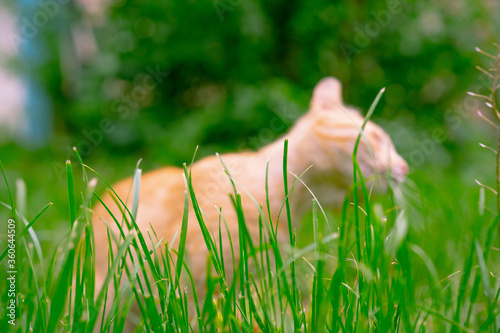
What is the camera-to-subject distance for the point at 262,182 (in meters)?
0.87

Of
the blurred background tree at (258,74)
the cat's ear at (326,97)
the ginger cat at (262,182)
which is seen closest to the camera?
the ginger cat at (262,182)

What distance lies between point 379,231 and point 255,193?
0.34 meters

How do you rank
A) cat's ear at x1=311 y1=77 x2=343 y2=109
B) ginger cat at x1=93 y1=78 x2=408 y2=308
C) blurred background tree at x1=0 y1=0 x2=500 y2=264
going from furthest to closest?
blurred background tree at x1=0 y1=0 x2=500 y2=264 → cat's ear at x1=311 y1=77 x2=343 y2=109 → ginger cat at x1=93 y1=78 x2=408 y2=308

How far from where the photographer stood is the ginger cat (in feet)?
2.75

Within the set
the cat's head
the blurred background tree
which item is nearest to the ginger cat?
the cat's head

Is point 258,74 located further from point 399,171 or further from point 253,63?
point 399,171

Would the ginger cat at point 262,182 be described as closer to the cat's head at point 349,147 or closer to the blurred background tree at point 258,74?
the cat's head at point 349,147

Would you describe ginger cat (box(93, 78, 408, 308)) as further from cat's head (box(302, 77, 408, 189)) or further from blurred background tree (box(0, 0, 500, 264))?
blurred background tree (box(0, 0, 500, 264))

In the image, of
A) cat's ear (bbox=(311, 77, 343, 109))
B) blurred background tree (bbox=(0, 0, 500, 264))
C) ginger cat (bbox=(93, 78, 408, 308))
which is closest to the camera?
ginger cat (bbox=(93, 78, 408, 308))

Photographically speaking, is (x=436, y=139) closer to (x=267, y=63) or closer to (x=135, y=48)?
(x=267, y=63)

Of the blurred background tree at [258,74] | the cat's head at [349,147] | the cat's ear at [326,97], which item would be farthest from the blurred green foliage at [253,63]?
the cat's head at [349,147]

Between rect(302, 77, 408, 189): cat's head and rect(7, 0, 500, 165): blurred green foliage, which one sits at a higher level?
rect(7, 0, 500, 165): blurred green foliage

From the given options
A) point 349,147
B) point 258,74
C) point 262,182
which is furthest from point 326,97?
point 258,74

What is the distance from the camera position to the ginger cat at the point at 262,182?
2.75ft
